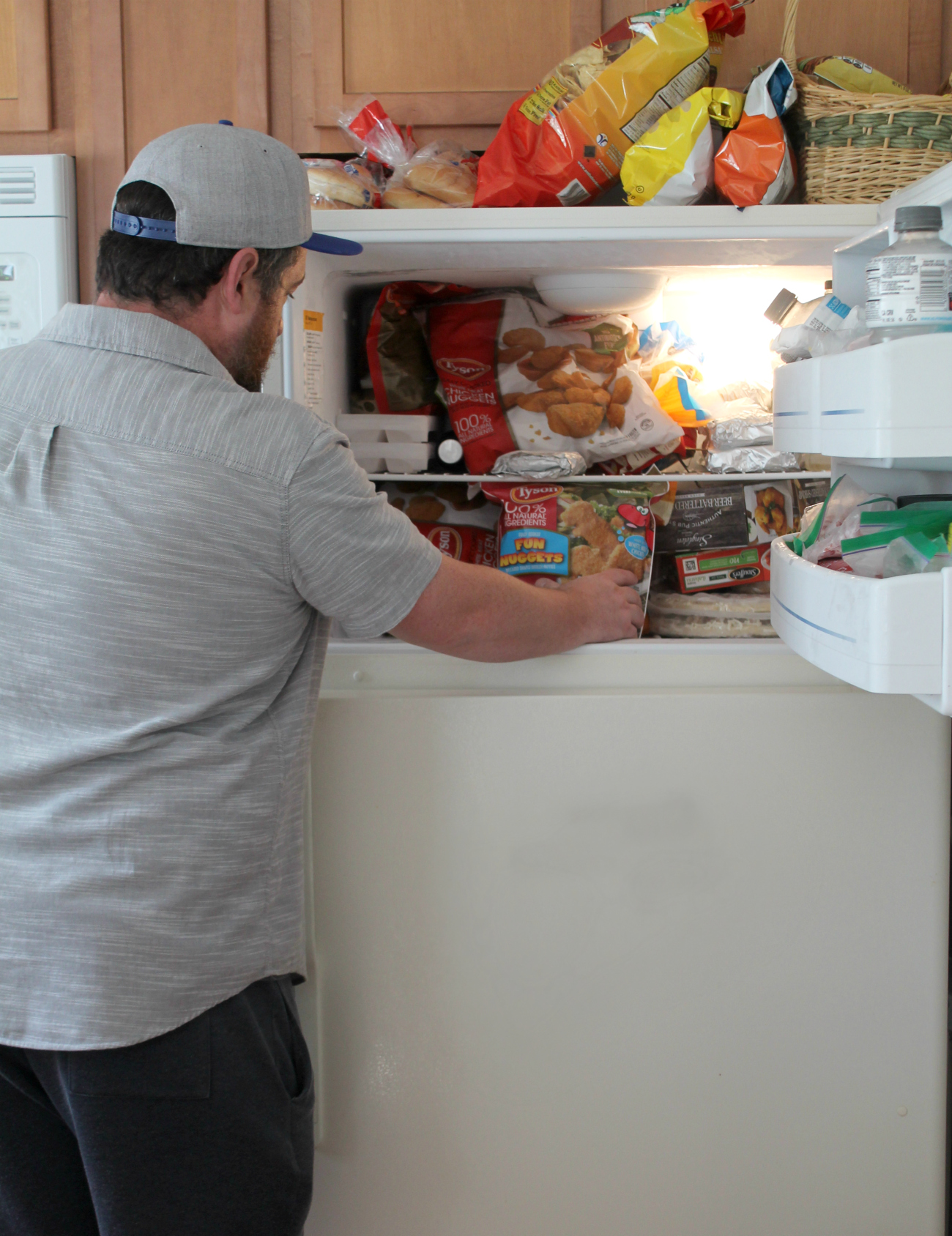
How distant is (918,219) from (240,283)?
1.99 feet

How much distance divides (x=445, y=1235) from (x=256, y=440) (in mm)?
982

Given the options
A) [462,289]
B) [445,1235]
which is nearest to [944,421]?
[462,289]

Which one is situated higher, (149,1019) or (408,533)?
(408,533)

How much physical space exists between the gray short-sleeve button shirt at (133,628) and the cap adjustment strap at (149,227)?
8 centimetres

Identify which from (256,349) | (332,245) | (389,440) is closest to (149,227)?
(256,349)

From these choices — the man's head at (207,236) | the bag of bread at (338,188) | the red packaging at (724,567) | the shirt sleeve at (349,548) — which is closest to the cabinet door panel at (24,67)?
the bag of bread at (338,188)

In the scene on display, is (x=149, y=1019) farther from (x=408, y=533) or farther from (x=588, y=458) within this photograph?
(x=588, y=458)

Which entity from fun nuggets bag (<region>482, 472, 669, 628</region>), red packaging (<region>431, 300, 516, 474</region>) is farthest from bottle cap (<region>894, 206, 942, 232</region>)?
red packaging (<region>431, 300, 516, 474</region>)

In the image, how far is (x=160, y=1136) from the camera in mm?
878

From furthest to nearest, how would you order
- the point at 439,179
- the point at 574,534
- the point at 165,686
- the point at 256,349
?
1. the point at 574,534
2. the point at 439,179
3. the point at 256,349
4. the point at 165,686

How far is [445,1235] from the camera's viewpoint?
1.21 m

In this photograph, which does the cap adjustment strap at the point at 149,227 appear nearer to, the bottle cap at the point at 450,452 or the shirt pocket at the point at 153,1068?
the bottle cap at the point at 450,452

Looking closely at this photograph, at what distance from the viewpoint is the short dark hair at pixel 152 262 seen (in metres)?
0.90

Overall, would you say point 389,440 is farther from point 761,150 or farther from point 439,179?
point 761,150
